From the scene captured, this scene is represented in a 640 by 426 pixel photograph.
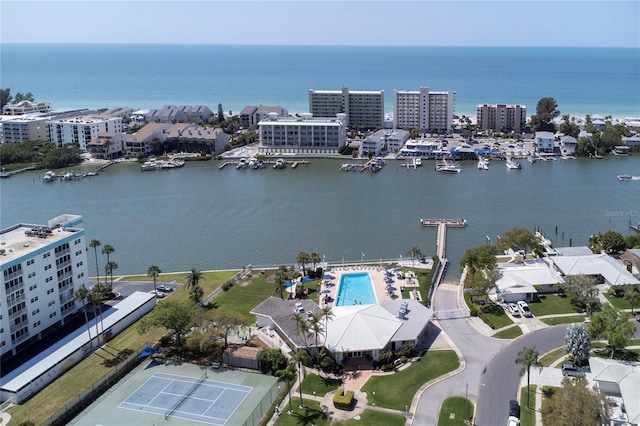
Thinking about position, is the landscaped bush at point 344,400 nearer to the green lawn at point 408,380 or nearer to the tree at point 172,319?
the green lawn at point 408,380

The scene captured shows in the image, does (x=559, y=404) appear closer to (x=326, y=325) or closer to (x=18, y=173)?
(x=326, y=325)

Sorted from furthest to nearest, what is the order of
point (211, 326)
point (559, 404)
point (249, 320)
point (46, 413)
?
point (249, 320) → point (211, 326) → point (46, 413) → point (559, 404)

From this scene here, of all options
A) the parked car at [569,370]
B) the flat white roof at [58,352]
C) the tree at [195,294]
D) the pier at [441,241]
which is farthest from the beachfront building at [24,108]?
the parked car at [569,370]

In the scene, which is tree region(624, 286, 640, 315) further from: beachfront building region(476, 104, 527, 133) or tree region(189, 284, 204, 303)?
beachfront building region(476, 104, 527, 133)

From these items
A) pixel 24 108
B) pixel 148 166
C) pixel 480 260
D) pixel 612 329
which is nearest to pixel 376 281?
pixel 480 260

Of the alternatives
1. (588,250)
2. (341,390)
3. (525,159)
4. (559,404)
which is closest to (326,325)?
(341,390)

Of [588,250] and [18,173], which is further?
[18,173]

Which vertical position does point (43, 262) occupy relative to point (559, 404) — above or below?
above
